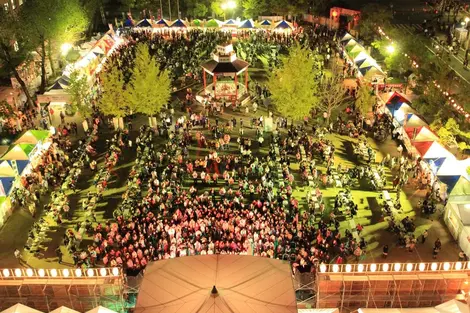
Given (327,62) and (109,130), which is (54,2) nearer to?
(109,130)

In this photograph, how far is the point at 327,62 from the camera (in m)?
45.4

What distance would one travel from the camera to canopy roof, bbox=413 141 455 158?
27.5 meters

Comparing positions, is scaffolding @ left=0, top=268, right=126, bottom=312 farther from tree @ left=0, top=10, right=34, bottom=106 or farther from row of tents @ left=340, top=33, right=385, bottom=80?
row of tents @ left=340, top=33, right=385, bottom=80

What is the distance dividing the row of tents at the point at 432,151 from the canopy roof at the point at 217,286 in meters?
12.5

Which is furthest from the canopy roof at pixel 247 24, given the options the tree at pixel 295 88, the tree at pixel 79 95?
the tree at pixel 79 95

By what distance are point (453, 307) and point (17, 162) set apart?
22324mm

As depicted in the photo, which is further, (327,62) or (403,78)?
(327,62)

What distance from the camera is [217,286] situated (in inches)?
628

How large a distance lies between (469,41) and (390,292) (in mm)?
36330

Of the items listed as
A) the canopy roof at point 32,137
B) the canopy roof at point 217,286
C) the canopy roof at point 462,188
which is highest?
the canopy roof at point 217,286

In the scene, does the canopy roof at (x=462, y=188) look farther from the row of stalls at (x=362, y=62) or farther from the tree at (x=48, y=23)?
the tree at (x=48, y=23)

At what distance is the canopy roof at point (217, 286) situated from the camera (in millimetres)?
15328

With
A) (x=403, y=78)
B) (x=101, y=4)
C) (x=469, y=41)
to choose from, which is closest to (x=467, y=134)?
(x=403, y=78)

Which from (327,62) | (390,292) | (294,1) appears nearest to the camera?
(390,292)
